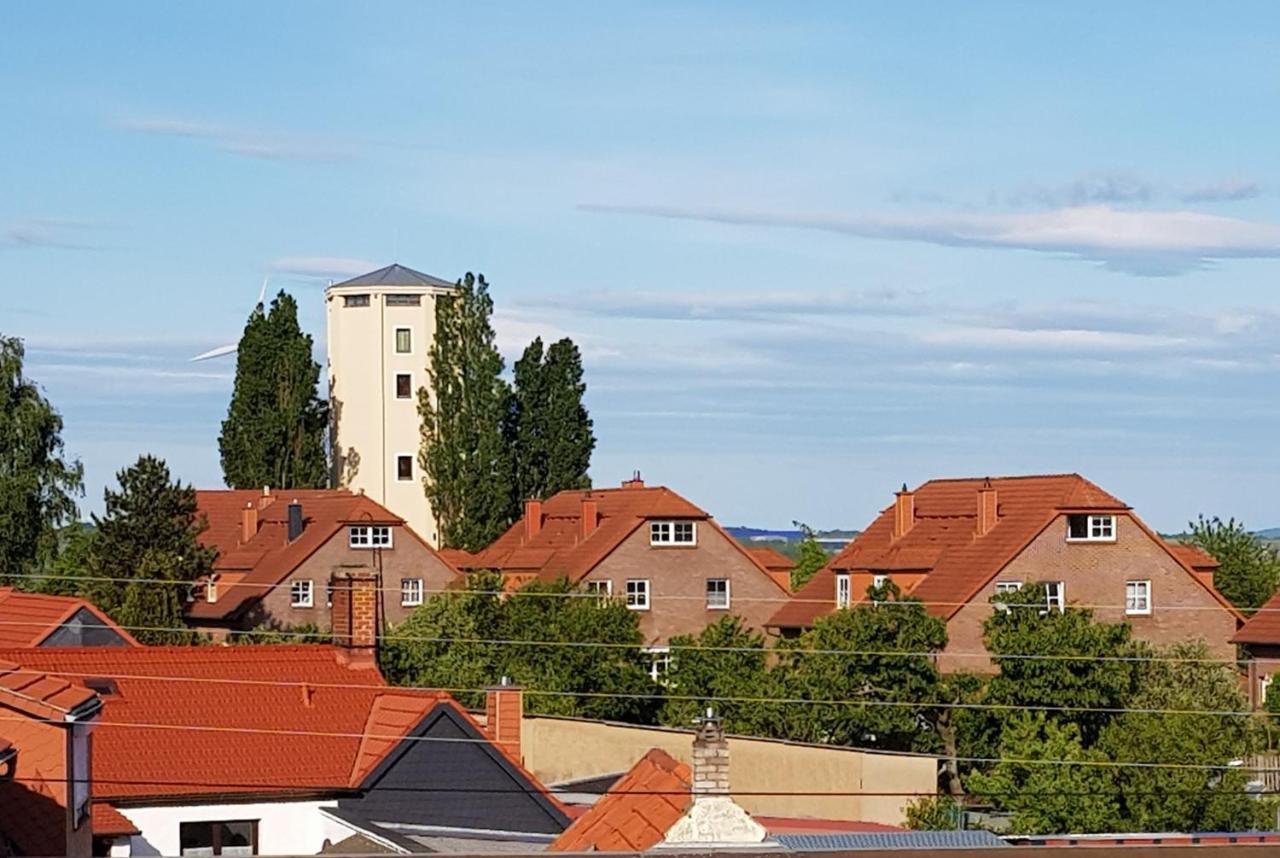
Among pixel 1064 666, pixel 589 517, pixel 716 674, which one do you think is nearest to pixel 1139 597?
pixel 716 674

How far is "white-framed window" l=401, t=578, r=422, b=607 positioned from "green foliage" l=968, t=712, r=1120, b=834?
1438 inches

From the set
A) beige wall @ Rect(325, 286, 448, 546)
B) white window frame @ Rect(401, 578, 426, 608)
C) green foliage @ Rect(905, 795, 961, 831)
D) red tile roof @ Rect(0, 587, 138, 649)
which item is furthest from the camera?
beige wall @ Rect(325, 286, 448, 546)

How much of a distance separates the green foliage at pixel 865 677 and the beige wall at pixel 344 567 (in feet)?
85.8

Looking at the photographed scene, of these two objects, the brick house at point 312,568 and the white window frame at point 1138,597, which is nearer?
the white window frame at point 1138,597

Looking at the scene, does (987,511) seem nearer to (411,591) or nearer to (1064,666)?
(1064,666)

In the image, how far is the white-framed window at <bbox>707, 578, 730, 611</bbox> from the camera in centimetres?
6938

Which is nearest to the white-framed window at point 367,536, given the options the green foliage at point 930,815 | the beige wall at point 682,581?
the beige wall at point 682,581

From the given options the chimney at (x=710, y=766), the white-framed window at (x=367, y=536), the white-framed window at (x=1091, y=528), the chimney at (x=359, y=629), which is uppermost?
the white-framed window at (x=367, y=536)

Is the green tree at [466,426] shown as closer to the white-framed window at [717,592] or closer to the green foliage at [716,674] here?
the white-framed window at [717,592]

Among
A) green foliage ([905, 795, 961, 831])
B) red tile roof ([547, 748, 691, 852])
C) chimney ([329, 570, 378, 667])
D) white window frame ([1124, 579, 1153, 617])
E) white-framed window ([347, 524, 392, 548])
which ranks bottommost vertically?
green foliage ([905, 795, 961, 831])

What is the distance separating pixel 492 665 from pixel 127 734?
2497 cm

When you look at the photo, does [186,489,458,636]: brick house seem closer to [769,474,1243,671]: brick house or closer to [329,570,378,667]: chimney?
[769,474,1243,671]: brick house

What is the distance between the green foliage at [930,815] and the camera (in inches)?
1390

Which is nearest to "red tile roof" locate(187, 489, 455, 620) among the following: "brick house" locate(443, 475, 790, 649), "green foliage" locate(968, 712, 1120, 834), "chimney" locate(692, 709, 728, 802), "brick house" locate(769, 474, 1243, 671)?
"brick house" locate(443, 475, 790, 649)
